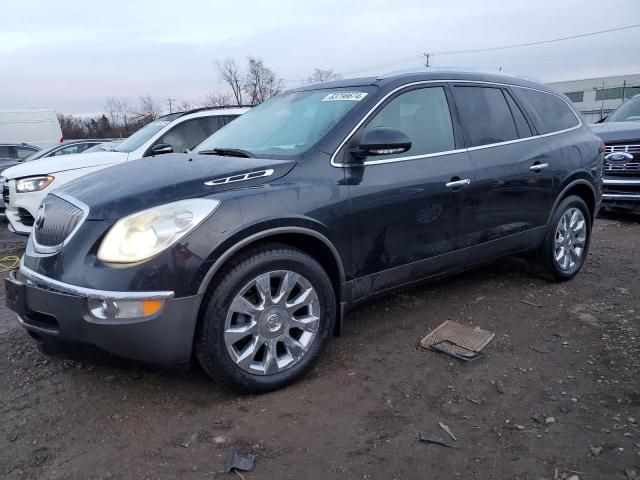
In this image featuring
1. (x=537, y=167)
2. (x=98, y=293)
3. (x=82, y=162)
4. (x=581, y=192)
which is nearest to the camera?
(x=98, y=293)

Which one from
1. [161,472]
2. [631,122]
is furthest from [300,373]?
[631,122]

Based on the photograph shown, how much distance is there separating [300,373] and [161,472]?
0.96 metres

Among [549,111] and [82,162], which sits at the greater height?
[549,111]

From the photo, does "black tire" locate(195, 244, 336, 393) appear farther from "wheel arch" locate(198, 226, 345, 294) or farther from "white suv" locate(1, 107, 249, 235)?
"white suv" locate(1, 107, 249, 235)

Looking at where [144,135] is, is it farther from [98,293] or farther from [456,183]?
[98,293]

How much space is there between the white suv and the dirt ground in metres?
2.80

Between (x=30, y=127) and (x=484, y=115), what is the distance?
78.0 ft

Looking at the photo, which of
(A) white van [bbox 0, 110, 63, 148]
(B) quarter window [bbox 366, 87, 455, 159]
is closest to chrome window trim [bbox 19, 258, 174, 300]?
(B) quarter window [bbox 366, 87, 455, 159]

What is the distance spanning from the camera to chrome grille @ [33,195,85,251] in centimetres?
273

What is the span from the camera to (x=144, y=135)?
22.4 feet

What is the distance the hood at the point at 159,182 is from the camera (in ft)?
8.71

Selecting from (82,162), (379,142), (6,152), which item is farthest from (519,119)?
(6,152)

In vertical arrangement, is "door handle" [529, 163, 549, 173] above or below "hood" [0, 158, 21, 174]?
above

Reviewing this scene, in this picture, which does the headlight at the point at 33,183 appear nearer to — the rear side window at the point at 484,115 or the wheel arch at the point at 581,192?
the rear side window at the point at 484,115
